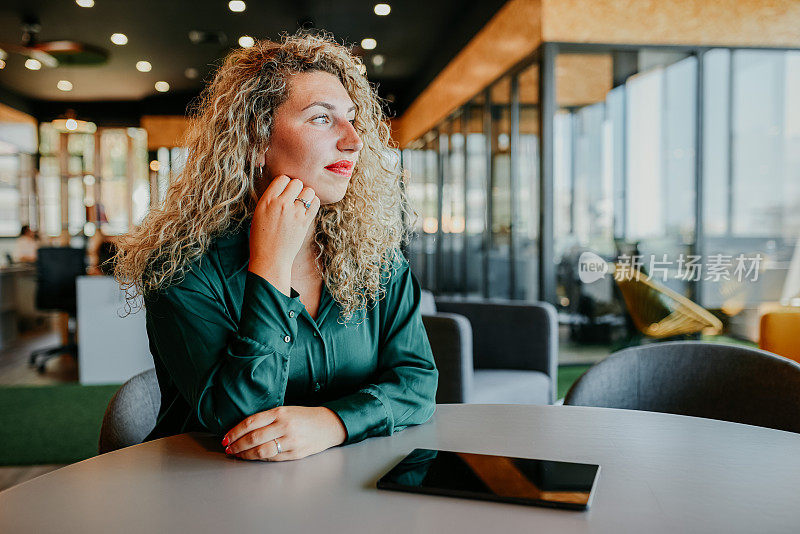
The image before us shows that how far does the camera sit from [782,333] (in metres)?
3.22

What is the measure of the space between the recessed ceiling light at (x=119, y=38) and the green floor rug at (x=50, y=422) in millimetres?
4768

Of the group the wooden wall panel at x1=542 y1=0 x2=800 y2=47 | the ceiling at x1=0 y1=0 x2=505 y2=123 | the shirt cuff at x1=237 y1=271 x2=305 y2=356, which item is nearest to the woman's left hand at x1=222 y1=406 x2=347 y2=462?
the shirt cuff at x1=237 y1=271 x2=305 y2=356

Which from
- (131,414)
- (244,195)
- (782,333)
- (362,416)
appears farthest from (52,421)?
(782,333)

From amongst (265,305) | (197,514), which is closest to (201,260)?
(265,305)

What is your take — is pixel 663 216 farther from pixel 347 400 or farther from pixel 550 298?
pixel 347 400

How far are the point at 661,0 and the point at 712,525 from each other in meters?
5.11

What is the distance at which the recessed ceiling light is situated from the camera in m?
7.77

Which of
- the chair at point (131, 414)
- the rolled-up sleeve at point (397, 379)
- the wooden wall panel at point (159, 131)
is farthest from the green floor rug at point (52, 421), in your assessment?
the wooden wall panel at point (159, 131)

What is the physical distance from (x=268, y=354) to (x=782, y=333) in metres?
3.06

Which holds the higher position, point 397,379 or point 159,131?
point 159,131

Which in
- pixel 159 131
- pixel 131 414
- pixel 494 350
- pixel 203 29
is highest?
pixel 203 29

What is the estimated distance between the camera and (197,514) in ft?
2.51

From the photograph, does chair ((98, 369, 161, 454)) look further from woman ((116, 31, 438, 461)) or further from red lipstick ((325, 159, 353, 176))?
red lipstick ((325, 159, 353, 176))

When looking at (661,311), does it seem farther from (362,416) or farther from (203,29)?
(203,29)
